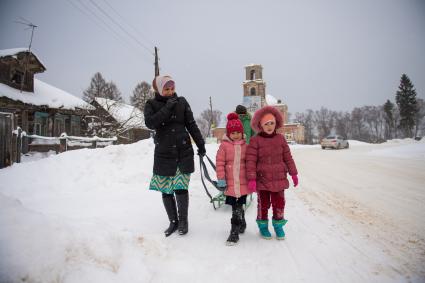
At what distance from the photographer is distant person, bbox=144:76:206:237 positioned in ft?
9.62

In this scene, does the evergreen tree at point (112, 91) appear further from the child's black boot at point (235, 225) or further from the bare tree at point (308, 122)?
the bare tree at point (308, 122)

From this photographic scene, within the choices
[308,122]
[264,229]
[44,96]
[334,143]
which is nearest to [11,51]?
[44,96]

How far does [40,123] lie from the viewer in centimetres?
1802

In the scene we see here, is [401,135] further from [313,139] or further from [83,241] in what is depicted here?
[83,241]

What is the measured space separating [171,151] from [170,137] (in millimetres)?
178

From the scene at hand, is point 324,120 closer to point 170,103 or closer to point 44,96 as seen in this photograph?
point 44,96

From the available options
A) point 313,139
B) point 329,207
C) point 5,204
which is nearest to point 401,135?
point 313,139

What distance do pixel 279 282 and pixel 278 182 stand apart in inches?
43.9

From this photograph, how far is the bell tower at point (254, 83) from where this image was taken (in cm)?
4750

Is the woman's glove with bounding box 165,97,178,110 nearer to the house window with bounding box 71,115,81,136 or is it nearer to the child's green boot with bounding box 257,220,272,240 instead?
the child's green boot with bounding box 257,220,272,240

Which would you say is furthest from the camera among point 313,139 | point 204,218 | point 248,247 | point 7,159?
point 313,139

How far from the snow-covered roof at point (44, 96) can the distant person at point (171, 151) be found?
51.0 ft

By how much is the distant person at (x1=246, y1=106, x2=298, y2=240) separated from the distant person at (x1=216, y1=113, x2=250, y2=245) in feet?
0.40

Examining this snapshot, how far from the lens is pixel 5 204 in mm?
1988
